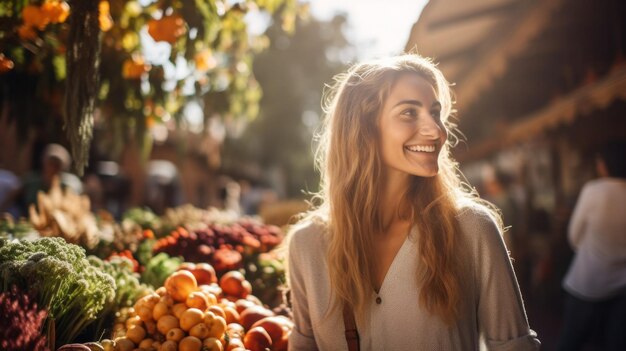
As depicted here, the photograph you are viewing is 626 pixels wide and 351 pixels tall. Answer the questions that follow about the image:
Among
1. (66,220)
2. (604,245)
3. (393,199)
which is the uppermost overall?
(66,220)

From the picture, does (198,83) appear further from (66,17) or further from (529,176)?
(529,176)

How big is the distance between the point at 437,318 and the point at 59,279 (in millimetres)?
1438

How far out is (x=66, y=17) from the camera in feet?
9.21

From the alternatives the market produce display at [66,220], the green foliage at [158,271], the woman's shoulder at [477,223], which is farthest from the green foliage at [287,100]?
the woman's shoulder at [477,223]

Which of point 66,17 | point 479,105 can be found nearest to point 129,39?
point 66,17

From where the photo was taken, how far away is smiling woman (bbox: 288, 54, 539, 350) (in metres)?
1.84

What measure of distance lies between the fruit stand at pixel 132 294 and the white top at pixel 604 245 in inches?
101

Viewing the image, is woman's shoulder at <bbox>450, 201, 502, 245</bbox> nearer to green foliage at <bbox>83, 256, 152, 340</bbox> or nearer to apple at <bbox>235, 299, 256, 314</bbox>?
apple at <bbox>235, 299, 256, 314</bbox>

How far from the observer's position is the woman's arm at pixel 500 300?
1.78 meters

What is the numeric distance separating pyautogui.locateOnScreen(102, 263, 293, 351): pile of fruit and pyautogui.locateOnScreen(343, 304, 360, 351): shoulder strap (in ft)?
1.77

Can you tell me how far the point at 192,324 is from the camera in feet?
7.28

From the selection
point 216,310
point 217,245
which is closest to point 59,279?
point 216,310

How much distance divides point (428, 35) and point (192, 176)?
1819 cm

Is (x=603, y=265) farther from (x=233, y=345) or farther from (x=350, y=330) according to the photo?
(x=233, y=345)
